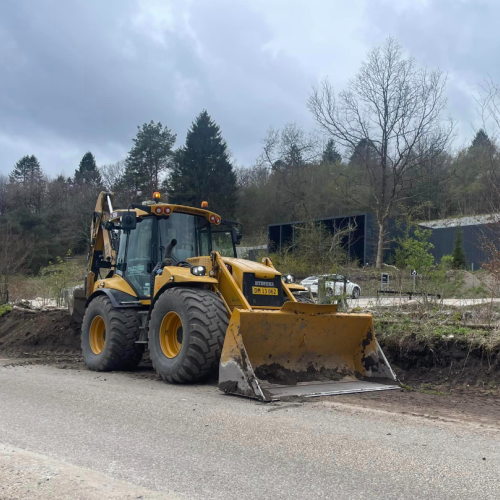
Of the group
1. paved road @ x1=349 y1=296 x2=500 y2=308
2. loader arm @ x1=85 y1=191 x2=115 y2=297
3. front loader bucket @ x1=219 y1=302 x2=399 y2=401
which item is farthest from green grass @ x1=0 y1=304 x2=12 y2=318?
front loader bucket @ x1=219 y1=302 x2=399 y2=401

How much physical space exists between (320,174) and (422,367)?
142ft

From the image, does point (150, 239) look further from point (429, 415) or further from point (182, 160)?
point (182, 160)

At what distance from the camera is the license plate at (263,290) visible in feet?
29.4

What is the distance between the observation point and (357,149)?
131 feet

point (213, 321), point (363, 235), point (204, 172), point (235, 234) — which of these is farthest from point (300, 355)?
point (204, 172)

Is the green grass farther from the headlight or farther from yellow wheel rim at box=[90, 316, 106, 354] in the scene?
the headlight

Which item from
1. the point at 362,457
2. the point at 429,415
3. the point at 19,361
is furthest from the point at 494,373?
the point at 19,361

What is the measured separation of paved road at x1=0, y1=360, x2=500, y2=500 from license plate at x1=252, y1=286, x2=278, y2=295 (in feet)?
6.84

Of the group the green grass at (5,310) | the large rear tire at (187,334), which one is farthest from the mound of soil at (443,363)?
the green grass at (5,310)

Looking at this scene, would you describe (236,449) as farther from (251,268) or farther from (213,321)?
(251,268)

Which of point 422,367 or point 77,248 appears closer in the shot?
point 422,367

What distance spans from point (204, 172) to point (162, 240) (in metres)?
43.4

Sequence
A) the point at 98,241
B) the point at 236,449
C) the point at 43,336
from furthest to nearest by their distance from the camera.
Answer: the point at 43,336 → the point at 98,241 → the point at 236,449

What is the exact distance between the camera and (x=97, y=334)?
10.7 meters
